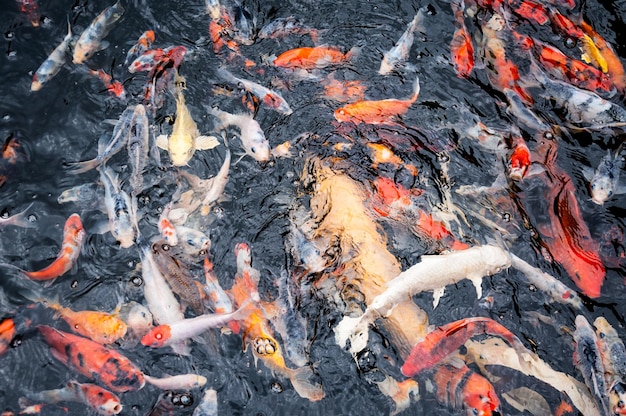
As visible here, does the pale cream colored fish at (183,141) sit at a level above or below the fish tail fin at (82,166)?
above

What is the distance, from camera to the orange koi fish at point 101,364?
161 inches

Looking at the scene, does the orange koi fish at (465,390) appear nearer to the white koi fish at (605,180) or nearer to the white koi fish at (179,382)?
the white koi fish at (179,382)

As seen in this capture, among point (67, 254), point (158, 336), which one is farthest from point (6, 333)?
point (158, 336)

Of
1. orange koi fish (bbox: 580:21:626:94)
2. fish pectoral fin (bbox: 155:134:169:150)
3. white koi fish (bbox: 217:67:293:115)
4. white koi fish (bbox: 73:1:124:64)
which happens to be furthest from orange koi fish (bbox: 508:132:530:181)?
white koi fish (bbox: 73:1:124:64)

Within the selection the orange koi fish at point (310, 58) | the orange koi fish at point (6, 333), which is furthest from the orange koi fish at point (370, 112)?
the orange koi fish at point (6, 333)

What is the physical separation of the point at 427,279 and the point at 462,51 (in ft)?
7.81

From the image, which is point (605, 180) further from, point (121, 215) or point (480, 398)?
point (121, 215)

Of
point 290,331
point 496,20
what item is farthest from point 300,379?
point 496,20

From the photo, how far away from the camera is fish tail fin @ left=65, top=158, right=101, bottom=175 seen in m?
5.07

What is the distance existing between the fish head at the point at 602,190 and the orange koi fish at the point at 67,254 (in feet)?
13.4

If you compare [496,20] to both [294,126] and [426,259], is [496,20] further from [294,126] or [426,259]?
[426,259]

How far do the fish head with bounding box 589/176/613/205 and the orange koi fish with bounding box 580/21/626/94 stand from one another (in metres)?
1.02

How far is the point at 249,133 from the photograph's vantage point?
16.9 feet

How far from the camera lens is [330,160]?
5141mm
